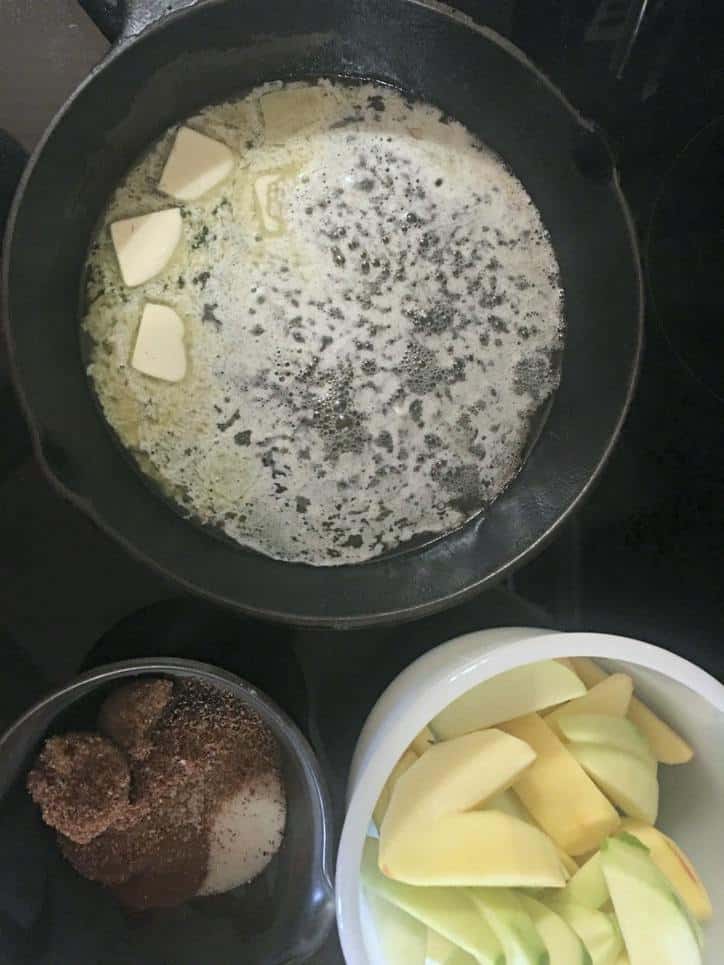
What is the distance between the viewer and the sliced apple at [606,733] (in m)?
0.71

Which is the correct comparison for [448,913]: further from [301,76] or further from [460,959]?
[301,76]

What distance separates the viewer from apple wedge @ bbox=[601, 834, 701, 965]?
0.65 metres

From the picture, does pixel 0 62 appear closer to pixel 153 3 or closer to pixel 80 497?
pixel 153 3

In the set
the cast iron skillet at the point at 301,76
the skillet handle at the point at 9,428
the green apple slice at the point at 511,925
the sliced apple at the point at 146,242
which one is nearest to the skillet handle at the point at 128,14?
the cast iron skillet at the point at 301,76

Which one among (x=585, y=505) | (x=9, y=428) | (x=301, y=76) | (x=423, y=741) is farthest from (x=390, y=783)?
(x=301, y=76)

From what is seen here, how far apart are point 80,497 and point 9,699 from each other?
23 centimetres

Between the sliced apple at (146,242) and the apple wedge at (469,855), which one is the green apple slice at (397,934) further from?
the sliced apple at (146,242)

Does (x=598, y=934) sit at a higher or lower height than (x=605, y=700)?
lower

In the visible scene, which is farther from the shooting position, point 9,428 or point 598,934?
point 9,428

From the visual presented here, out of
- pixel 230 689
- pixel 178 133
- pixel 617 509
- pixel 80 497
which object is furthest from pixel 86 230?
pixel 617 509

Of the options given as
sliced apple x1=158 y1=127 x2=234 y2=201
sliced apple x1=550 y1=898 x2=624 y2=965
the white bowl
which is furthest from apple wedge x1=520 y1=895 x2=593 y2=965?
sliced apple x1=158 y1=127 x2=234 y2=201

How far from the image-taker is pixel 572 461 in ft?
2.54

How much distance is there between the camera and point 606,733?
712 millimetres

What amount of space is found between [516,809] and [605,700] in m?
0.11
